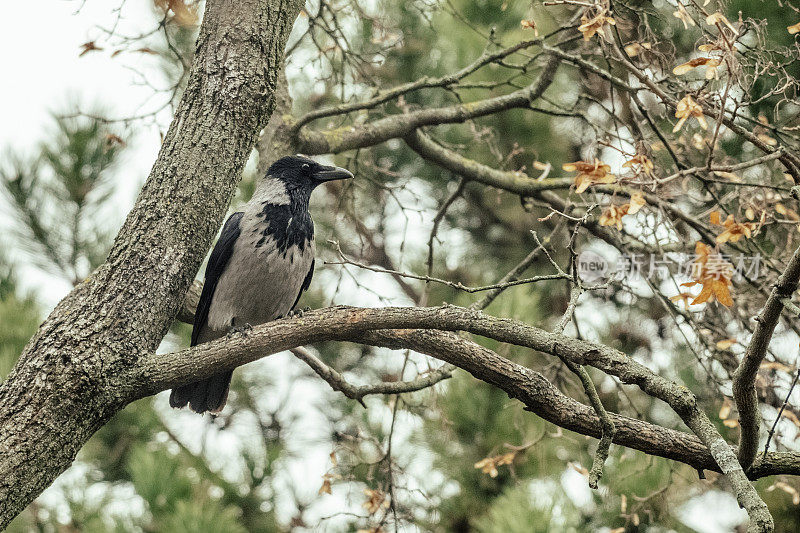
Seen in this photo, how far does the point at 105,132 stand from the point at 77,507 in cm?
274

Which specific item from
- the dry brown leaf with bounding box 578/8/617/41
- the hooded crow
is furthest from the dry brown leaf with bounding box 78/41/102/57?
the dry brown leaf with bounding box 578/8/617/41

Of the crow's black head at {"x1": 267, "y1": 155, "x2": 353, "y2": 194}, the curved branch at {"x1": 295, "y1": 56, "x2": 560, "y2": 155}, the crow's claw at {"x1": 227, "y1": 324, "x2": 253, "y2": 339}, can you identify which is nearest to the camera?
the crow's claw at {"x1": 227, "y1": 324, "x2": 253, "y2": 339}

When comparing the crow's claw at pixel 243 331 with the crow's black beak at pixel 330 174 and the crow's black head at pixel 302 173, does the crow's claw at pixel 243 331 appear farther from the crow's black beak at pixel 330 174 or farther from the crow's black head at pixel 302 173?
the crow's black beak at pixel 330 174

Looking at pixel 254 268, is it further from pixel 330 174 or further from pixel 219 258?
pixel 330 174

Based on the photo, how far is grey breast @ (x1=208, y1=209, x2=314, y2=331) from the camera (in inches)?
175

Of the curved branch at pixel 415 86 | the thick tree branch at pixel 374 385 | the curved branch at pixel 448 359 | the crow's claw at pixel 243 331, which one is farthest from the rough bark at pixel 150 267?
the thick tree branch at pixel 374 385

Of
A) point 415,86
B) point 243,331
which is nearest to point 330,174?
point 415,86

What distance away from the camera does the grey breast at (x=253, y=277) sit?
4.43m

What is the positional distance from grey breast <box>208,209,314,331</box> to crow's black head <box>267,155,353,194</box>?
30 centimetres

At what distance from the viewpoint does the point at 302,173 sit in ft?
16.0

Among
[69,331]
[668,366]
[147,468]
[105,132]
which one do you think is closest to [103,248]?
[105,132]

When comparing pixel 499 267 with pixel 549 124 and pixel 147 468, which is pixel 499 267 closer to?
pixel 549 124

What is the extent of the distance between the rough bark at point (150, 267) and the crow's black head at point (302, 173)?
1.00 m

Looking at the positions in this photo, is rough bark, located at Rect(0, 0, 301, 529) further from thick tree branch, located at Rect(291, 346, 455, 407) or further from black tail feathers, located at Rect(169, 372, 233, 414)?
black tail feathers, located at Rect(169, 372, 233, 414)
